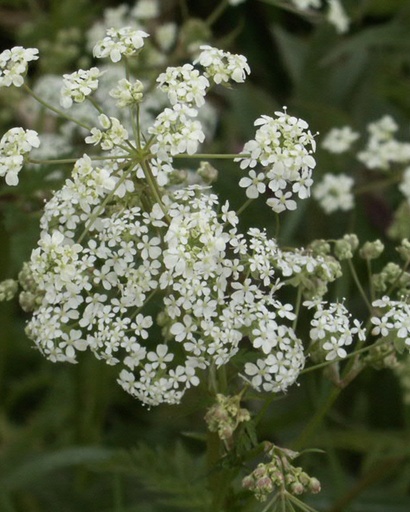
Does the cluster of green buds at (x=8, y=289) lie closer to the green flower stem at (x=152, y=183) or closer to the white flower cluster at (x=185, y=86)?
the green flower stem at (x=152, y=183)

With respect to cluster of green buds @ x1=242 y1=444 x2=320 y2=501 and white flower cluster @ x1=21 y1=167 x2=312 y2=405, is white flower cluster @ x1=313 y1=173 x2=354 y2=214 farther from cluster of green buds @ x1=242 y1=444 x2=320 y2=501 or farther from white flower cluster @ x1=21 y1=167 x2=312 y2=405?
cluster of green buds @ x1=242 y1=444 x2=320 y2=501

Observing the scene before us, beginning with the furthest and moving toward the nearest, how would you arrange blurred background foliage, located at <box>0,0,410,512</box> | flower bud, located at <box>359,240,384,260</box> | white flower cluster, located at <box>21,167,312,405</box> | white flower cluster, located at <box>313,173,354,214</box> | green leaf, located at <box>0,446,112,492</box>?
white flower cluster, located at <box>313,173,354,214</box> < blurred background foliage, located at <box>0,0,410,512</box> < green leaf, located at <box>0,446,112,492</box> < flower bud, located at <box>359,240,384,260</box> < white flower cluster, located at <box>21,167,312,405</box>

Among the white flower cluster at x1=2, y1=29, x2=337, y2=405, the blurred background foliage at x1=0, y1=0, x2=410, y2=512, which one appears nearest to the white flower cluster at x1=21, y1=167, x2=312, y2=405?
the white flower cluster at x1=2, y1=29, x2=337, y2=405

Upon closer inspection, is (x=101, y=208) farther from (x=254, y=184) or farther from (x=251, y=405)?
(x=251, y=405)

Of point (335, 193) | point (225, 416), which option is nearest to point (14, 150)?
point (225, 416)

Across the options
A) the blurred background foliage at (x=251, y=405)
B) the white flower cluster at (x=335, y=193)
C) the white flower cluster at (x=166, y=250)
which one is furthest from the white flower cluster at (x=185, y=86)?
the white flower cluster at (x=335, y=193)
